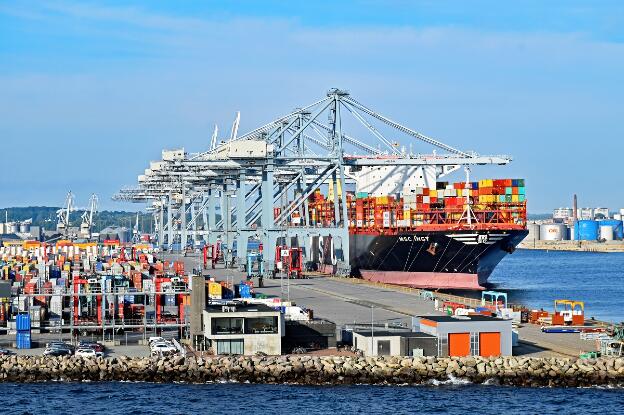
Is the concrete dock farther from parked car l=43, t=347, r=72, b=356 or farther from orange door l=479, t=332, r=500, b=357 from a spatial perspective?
parked car l=43, t=347, r=72, b=356

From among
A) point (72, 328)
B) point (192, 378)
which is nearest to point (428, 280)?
point (72, 328)

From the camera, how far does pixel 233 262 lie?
12450 centimetres

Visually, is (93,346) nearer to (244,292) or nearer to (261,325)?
(261,325)

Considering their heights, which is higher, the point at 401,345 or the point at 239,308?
the point at 239,308

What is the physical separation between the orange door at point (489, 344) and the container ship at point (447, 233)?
154 feet

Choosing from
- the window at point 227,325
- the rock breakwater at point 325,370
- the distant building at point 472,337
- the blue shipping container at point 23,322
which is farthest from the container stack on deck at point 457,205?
the rock breakwater at point 325,370

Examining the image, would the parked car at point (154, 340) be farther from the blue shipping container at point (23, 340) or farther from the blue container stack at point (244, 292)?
the blue container stack at point (244, 292)

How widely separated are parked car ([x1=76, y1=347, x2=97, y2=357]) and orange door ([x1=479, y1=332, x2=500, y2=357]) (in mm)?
15077

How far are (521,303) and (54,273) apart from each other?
35235mm

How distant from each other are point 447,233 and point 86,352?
169 ft

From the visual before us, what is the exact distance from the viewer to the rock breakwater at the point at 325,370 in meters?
43.4

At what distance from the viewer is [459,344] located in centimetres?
4616

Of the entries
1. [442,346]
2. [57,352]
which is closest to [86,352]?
[57,352]

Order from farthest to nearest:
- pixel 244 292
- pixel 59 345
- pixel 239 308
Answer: pixel 244 292
pixel 239 308
pixel 59 345
